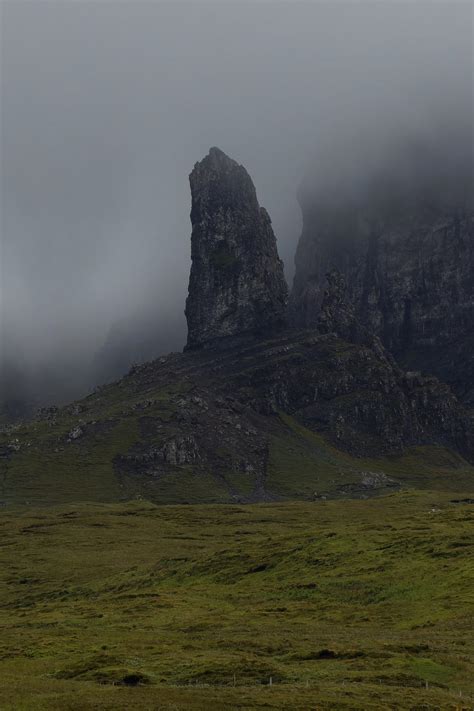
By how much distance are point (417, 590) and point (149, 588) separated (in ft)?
173

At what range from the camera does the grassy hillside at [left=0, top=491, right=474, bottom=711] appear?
54.4 m

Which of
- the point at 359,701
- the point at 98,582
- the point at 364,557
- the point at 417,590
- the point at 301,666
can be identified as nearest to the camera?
the point at 359,701

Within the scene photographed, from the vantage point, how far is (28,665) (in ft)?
235

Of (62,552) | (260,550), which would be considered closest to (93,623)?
(260,550)

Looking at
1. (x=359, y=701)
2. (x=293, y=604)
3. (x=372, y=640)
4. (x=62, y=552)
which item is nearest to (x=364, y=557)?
(x=293, y=604)

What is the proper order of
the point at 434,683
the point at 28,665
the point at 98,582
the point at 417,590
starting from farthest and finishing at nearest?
the point at 98,582 → the point at 417,590 → the point at 28,665 → the point at 434,683

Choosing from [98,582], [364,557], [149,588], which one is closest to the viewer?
[364,557]

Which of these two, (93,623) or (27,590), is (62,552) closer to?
(27,590)

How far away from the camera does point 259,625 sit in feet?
298

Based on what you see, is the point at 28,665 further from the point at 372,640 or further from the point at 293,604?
the point at 293,604

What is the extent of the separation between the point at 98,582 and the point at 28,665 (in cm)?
7839

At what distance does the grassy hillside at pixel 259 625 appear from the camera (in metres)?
54.4

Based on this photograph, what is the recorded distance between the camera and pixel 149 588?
135m

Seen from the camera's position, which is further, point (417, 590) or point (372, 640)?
point (417, 590)
